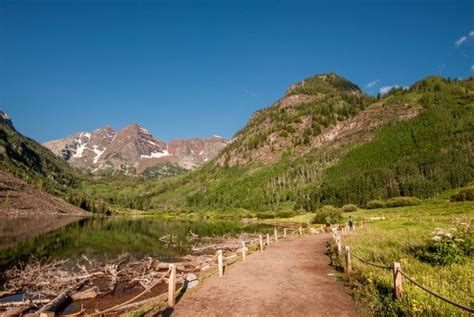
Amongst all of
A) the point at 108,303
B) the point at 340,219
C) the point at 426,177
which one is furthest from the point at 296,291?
the point at 426,177

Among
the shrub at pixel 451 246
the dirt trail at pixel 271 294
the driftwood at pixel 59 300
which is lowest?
the driftwood at pixel 59 300

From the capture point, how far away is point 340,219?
309ft

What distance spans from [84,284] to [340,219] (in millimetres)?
77236

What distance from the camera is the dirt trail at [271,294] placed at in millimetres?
15539

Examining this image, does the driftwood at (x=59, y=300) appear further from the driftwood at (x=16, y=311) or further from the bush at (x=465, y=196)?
the bush at (x=465, y=196)

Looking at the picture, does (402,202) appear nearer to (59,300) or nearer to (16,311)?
(59,300)

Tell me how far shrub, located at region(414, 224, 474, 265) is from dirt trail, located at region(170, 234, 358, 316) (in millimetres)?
5278

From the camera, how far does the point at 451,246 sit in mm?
18203

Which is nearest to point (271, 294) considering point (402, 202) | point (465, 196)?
point (465, 196)

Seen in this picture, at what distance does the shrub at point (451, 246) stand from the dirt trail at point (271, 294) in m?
5.28

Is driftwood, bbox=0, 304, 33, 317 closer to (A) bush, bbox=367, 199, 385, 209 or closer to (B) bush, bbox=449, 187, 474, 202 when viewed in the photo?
(B) bush, bbox=449, 187, 474, 202

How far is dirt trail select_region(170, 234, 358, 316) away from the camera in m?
15.5

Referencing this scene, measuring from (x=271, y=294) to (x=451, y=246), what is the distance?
9852 millimetres

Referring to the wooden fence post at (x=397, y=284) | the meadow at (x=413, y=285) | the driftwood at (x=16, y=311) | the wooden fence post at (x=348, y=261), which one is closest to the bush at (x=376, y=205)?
the meadow at (x=413, y=285)
